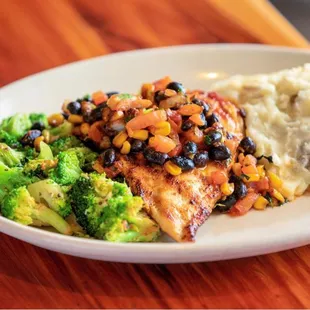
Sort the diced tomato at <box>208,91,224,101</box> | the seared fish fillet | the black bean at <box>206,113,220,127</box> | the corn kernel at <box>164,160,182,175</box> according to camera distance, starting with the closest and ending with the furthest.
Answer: the seared fish fillet
the corn kernel at <box>164,160,182,175</box>
the black bean at <box>206,113,220,127</box>
the diced tomato at <box>208,91,224,101</box>

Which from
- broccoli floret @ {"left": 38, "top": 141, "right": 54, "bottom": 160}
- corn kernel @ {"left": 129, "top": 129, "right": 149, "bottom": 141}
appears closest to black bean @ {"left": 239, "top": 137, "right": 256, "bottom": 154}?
corn kernel @ {"left": 129, "top": 129, "right": 149, "bottom": 141}

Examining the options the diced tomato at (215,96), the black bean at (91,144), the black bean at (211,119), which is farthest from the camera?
the diced tomato at (215,96)

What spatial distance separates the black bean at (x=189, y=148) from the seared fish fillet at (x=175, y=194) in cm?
13

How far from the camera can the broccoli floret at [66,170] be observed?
4125 millimetres

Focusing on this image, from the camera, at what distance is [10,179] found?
13.7 feet

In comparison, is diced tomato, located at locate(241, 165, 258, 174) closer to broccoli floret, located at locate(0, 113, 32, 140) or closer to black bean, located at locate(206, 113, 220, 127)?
black bean, located at locate(206, 113, 220, 127)

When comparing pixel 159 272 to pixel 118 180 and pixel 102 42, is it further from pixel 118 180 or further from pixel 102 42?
pixel 102 42

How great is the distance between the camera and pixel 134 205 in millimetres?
3846

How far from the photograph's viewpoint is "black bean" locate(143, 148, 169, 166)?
13.5ft

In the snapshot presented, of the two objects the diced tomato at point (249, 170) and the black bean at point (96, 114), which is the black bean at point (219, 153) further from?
the black bean at point (96, 114)

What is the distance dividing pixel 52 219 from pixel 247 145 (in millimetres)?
1505

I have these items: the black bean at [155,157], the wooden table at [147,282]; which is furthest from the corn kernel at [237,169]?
the wooden table at [147,282]

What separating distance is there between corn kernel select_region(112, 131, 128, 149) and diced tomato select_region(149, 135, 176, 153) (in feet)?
0.64

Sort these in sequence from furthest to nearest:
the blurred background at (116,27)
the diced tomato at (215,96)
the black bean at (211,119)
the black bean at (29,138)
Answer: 1. the blurred background at (116,27)
2. the diced tomato at (215,96)
3. the black bean at (29,138)
4. the black bean at (211,119)
